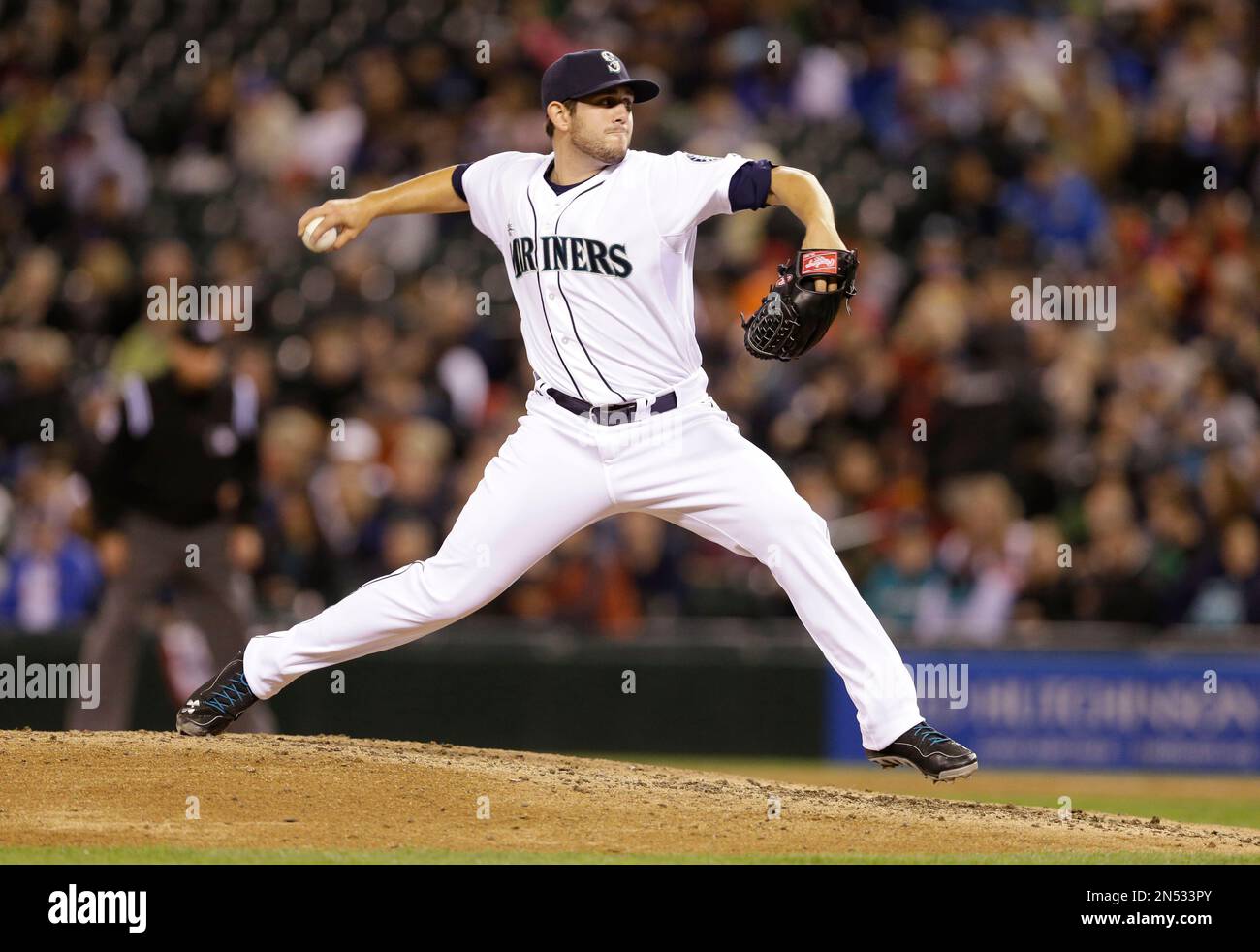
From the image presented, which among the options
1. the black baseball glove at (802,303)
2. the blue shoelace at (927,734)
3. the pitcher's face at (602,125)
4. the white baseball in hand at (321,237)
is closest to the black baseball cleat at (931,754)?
the blue shoelace at (927,734)

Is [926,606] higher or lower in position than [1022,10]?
lower

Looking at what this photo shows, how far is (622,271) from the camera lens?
19.9 ft

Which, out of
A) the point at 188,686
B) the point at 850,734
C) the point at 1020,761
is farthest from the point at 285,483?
the point at 1020,761

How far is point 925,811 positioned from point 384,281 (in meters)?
7.62

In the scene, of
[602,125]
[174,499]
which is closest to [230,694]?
[602,125]

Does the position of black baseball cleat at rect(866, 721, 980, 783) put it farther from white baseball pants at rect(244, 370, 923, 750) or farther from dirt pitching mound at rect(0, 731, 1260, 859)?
dirt pitching mound at rect(0, 731, 1260, 859)

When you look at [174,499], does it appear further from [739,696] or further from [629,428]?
[739,696]

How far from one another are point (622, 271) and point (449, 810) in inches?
70.8

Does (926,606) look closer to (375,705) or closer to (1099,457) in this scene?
(1099,457)

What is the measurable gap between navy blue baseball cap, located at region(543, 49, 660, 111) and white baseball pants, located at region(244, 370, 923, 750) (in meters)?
0.94

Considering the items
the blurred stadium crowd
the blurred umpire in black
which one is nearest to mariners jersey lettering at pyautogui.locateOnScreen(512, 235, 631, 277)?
the blurred umpire in black

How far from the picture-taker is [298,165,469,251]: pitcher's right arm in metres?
6.50

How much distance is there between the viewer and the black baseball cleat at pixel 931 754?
5961mm

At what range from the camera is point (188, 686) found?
11.0 metres
